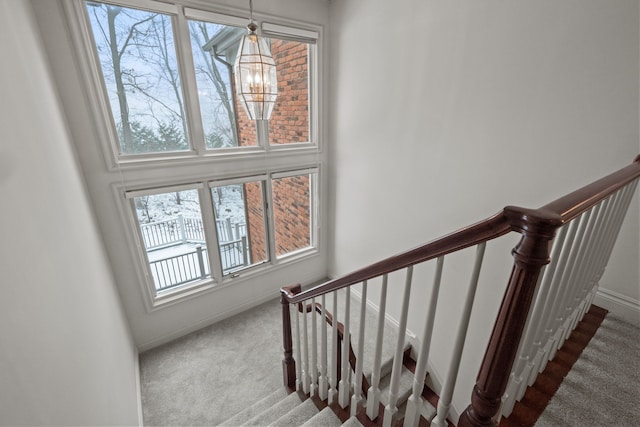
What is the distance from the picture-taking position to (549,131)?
1.72 m

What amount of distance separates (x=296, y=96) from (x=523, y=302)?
10.4ft

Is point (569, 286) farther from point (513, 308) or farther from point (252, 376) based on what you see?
point (252, 376)

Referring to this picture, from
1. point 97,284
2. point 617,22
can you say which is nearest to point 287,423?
point 97,284

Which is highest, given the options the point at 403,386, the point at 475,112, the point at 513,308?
the point at 475,112

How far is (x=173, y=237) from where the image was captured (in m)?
2.81

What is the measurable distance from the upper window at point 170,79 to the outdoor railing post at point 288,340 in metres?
1.68

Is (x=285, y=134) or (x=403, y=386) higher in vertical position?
(x=285, y=134)

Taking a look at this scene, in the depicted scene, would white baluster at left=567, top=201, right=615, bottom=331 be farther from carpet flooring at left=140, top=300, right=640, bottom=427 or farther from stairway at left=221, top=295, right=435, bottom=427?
stairway at left=221, top=295, right=435, bottom=427

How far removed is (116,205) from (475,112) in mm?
3054

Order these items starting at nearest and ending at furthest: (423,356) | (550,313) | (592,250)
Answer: (423,356) < (550,313) < (592,250)

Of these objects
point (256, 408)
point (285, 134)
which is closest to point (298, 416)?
point (256, 408)

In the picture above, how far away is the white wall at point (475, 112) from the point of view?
1.53 m

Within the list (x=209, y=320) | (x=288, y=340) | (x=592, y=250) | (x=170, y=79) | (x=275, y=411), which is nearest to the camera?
(x=592, y=250)

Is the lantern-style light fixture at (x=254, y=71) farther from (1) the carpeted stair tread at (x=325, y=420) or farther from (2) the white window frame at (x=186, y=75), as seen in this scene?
(1) the carpeted stair tread at (x=325, y=420)
